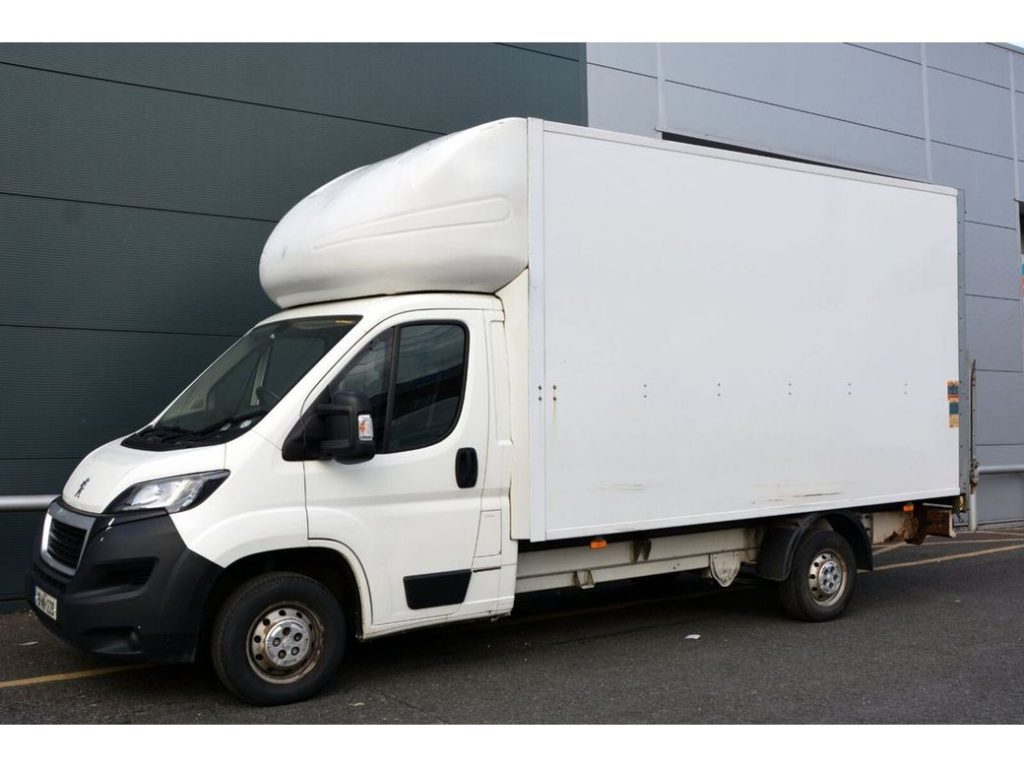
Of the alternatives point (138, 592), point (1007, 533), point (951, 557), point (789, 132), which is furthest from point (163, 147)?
point (1007, 533)

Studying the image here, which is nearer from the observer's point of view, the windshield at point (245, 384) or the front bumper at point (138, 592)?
the front bumper at point (138, 592)

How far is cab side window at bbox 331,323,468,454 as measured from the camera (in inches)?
240

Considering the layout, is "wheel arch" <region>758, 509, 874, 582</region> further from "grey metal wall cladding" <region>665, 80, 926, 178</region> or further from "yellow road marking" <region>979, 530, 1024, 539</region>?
"yellow road marking" <region>979, 530, 1024, 539</region>

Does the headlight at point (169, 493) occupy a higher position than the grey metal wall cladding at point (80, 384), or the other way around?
the grey metal wall cladding at point (80, 384)

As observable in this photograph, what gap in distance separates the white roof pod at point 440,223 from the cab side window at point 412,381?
35 cm

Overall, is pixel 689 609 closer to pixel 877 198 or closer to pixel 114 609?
pixel 877 198

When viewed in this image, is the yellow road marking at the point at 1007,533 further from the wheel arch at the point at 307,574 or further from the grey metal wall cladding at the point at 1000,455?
the wheel arch at the point at 307,574

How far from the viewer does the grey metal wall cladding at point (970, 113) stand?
1520 centimetres

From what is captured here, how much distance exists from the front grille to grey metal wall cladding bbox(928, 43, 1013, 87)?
13.5 metres

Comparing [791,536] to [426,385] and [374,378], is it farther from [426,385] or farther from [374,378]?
[374,378]

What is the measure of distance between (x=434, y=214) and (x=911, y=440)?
438 cm

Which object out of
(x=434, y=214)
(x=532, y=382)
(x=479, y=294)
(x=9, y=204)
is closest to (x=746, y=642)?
(x=532, y=382)

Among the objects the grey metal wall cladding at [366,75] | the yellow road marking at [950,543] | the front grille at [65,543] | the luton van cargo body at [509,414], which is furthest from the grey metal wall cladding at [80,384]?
the yellow road marking at [950,543]

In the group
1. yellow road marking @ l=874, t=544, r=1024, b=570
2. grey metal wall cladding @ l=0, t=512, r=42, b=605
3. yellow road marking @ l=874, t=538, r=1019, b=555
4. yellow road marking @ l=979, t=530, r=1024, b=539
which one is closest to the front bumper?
grey metal wall cladding @ l=0, t=512, r=42, b=605
